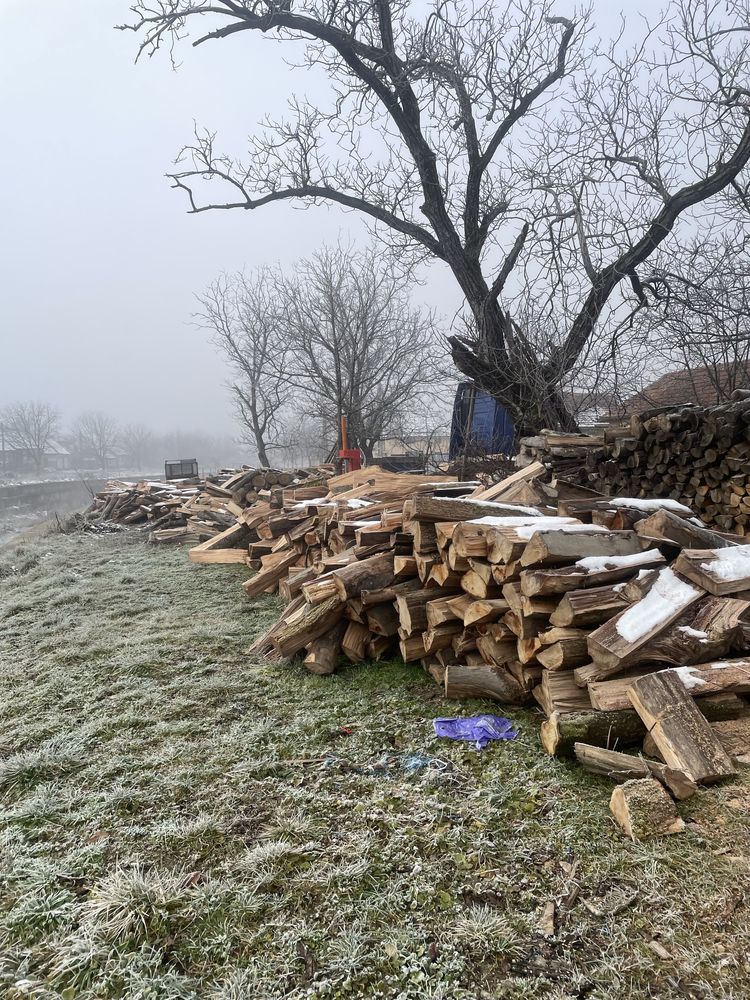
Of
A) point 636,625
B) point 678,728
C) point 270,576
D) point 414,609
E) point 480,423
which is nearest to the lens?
point 678,728

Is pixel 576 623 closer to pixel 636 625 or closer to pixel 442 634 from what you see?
pixel 636 625

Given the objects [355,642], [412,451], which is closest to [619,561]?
[355,642]

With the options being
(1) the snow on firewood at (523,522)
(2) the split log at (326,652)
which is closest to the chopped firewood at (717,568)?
(1) the snow on firewood at (523,522)

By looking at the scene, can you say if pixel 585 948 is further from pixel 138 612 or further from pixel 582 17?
pixel 582 17

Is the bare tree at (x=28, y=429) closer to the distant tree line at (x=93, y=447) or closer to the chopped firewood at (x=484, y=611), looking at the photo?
the distant tree line at (x=93, y=447)

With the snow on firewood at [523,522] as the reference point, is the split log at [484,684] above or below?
below

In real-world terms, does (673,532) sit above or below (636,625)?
above

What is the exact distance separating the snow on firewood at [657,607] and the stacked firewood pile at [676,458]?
2877mm

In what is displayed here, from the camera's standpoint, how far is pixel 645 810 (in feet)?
6.44

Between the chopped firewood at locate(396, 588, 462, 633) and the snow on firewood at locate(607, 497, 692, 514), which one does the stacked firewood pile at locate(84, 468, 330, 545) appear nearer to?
the chopped firewood at locate(396, 588, 462, 633)

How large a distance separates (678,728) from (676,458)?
412 centimetres

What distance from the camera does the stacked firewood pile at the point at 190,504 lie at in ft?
34.9

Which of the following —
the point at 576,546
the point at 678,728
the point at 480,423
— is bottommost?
the point at 678,728

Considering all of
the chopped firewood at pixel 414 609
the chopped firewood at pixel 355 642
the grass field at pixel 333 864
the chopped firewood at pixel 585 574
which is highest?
the chopped firewood at pixel 585 574
